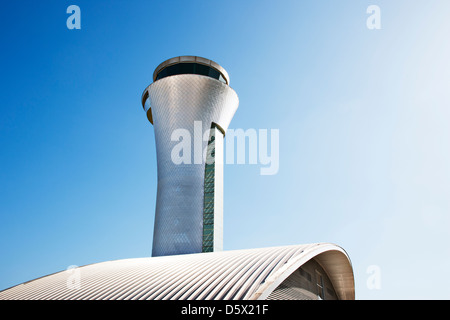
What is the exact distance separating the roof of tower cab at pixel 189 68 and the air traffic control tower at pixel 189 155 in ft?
0.44

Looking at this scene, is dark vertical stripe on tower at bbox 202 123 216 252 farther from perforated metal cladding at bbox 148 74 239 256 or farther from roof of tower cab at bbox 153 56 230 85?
roof of tower cab at bbox 153 56 230 85

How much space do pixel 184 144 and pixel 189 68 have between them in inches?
461

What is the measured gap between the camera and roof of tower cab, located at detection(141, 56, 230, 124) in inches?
1706

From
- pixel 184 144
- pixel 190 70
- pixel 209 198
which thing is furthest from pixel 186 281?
pixel 190 70

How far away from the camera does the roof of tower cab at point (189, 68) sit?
43344 millimetres

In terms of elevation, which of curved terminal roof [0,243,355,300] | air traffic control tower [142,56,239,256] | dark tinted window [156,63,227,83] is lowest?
curved terminal roof [0,243,355,300]

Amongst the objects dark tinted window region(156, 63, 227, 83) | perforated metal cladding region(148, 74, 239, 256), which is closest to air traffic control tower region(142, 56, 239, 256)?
perforated metal cladding region(148, 74, 239, 256)

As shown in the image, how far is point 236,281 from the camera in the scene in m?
11.2

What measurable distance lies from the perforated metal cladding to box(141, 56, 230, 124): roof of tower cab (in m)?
3.25
